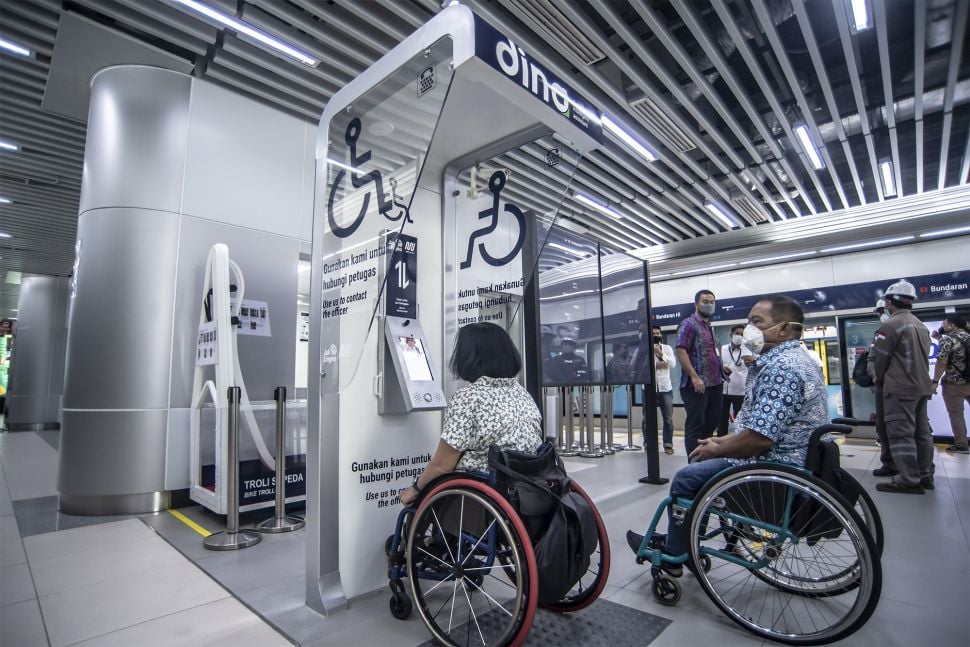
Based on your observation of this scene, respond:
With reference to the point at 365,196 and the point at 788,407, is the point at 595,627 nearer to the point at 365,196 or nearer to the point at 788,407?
the point at 788,407

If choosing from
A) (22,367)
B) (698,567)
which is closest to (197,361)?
(698,567)

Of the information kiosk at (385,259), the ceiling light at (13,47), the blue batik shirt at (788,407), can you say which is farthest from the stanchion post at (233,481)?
the ceiling light at (13,47)

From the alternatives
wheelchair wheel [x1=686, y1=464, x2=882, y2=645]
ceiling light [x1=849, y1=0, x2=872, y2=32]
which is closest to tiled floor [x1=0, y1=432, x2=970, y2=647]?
wheelchair wheel [x1=686, y1=464, x2=882, y2=645]

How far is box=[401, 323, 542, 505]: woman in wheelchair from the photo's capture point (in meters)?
1.87

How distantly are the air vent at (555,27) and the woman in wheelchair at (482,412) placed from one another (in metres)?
2.90

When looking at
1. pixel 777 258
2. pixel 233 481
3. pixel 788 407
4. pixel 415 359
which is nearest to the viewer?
pixel 788 407

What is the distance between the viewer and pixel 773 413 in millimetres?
1949

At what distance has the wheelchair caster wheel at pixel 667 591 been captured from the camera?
209 cm

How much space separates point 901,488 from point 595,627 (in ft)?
11.7

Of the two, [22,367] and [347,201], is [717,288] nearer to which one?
[347,201]

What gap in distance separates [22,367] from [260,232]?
1015 cm

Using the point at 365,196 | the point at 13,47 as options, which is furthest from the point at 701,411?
the point at 13,47

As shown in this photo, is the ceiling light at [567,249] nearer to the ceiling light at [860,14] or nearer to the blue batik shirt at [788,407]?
the ceiling light at [860,14]

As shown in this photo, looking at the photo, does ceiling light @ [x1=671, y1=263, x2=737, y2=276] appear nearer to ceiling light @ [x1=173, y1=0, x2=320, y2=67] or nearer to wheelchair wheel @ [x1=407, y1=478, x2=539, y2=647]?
ceiling light @ [x1=173, y1=0, x2=320, y2=67]
